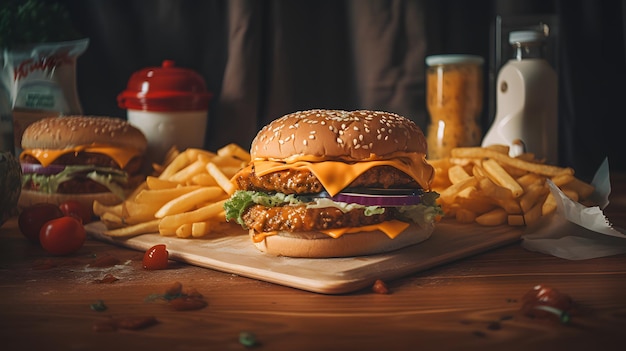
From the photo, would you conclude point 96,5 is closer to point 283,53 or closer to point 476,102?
point 283,53

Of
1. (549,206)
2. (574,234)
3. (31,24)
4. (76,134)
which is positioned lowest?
(574,234)

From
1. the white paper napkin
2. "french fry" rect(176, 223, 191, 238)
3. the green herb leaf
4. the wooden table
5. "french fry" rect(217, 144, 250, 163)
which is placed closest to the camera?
the wooden table

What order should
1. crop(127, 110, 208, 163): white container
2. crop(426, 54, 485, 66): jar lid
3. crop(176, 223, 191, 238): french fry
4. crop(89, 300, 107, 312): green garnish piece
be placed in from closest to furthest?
crop(89, 300, 107, 312): green garnish piece < crop(176, 223, 191, 238): french fry < crop(426, 54, 485, 66): jar lid < crop(127, 110, 208, 163): white container

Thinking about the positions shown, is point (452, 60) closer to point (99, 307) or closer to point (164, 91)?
point (164, 91)

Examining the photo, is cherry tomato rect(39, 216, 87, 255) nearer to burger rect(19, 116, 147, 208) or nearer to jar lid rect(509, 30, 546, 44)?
burger rect(19, 116, 147, 208)

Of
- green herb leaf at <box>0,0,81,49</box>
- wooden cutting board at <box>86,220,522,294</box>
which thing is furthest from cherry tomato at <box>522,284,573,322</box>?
green herb leaf at <box>0,0,81,49</box>

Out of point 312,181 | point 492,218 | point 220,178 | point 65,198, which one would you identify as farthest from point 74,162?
point 492,218
